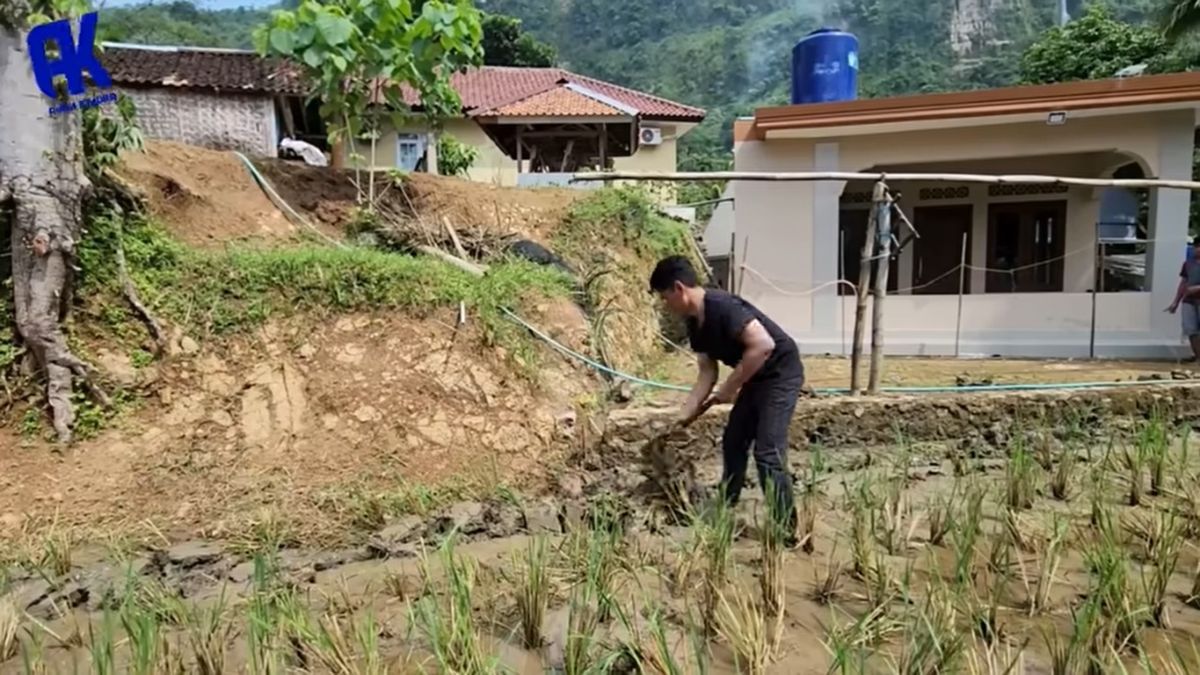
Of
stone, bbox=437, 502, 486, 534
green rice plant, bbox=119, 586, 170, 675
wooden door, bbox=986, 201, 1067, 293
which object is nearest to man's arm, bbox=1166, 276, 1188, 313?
wooden door, bbox=986, 201, 1067, 293

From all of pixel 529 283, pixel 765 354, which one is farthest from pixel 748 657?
pixel 529 283

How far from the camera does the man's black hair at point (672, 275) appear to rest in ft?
12.0

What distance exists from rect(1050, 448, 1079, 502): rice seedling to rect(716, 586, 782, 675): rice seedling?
99.8 inches

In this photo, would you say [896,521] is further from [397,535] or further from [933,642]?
[397,535]

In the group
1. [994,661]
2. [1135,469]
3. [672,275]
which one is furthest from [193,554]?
[1135,469]

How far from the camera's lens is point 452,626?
2.59m

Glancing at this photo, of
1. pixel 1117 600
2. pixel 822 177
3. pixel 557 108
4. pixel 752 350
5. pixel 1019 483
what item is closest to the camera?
pixel 1117 600

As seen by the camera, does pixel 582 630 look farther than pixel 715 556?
No

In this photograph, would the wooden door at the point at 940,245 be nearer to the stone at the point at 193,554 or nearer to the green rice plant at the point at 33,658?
the stone at the point at 193,554

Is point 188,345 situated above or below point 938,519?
above

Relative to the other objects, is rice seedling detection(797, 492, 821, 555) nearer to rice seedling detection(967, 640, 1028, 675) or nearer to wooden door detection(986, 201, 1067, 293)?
rice seedling detection(967, 640, 1028, 675)

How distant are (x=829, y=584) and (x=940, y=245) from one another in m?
9.58

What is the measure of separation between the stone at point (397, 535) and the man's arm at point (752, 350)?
1848 millimetres

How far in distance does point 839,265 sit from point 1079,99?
3134 millimetres
